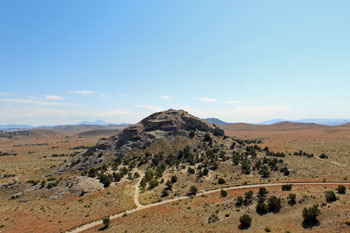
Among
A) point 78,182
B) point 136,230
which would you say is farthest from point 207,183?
point 78,182

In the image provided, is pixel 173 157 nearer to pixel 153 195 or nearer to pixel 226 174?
pixel 226 174

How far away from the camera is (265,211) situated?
2545 cm

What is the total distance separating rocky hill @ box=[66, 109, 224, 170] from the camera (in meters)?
71.8

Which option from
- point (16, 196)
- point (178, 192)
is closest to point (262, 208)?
point (178, 192)

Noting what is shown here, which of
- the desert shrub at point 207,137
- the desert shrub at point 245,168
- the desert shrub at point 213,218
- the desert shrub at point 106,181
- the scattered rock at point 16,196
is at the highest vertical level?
the desert shrub at point 207,137

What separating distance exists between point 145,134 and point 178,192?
42.8 meters

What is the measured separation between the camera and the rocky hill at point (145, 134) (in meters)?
71.8

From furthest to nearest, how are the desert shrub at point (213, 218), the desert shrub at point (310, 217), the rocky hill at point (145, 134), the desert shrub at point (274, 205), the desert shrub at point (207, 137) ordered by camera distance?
1. the desert shrub at point (207, 137)
2. the rocky hill at point (145, 134)
3. the desert shrub at point (274, 205)
4. the desert shrub at point (213, 218)
5. the desert shrub at point (310, 217)

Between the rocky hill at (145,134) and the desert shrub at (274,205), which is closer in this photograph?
the desert shrub at (274,205)

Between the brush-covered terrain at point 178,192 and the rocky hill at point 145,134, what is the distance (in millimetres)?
434

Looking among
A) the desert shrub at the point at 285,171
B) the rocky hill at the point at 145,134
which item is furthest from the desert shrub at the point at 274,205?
the rocky hill at the point at 145,134

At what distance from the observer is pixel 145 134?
79.1 meters

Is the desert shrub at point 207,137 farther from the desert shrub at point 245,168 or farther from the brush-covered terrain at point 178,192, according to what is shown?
the desert shrub at point 245,168

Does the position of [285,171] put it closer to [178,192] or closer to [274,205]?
[274,205]
